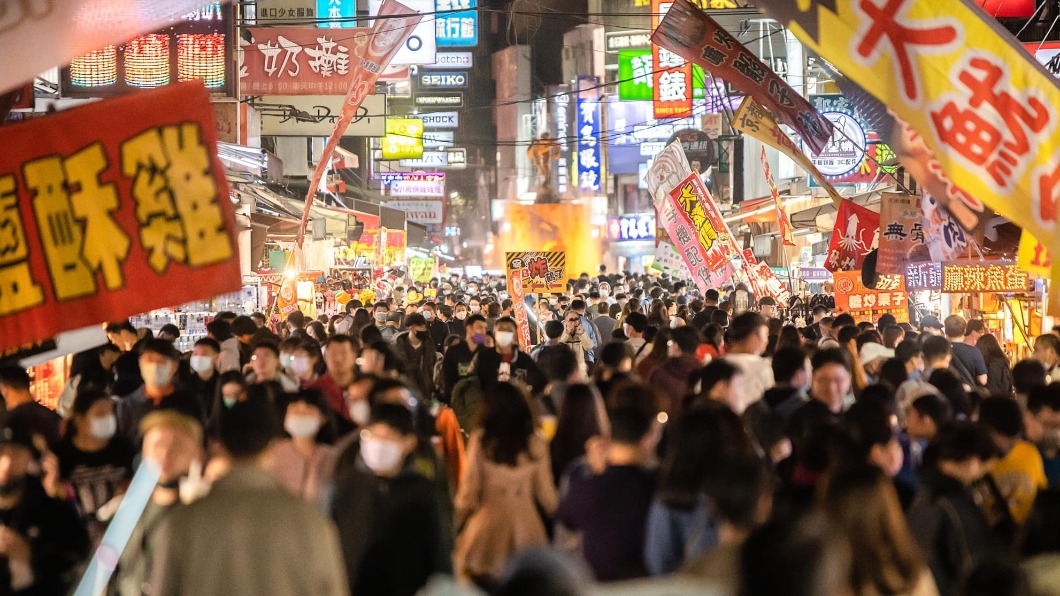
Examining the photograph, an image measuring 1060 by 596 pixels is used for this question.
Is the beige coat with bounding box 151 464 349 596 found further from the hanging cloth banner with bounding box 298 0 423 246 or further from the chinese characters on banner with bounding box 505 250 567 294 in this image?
the chinese characters on banner with bounding box 505 250 567 294

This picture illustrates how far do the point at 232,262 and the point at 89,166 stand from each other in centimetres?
89

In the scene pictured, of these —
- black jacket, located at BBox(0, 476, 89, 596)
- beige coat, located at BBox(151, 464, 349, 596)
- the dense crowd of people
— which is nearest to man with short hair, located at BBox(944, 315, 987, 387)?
the dense crowd of people

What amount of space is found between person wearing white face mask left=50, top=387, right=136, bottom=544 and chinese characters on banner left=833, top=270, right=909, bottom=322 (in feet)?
35.1

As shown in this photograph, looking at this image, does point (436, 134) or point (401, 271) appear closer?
point (401, 271)

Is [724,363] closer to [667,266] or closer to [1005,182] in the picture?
[1005,182]

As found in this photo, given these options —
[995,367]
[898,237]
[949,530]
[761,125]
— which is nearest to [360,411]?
[949,530]

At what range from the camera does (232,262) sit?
5.53 metres

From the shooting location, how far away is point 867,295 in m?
15.6

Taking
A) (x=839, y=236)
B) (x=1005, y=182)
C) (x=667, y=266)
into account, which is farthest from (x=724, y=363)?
(x=667, y=266)

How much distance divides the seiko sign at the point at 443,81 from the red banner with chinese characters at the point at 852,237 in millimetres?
52088

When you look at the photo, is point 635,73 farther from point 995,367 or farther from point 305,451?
point 305,451

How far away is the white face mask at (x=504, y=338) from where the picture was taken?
36.2ft

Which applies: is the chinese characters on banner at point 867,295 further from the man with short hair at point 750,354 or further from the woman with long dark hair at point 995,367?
the man with short hair at point 750,354

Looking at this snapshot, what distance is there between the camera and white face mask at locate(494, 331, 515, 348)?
36.2ft
